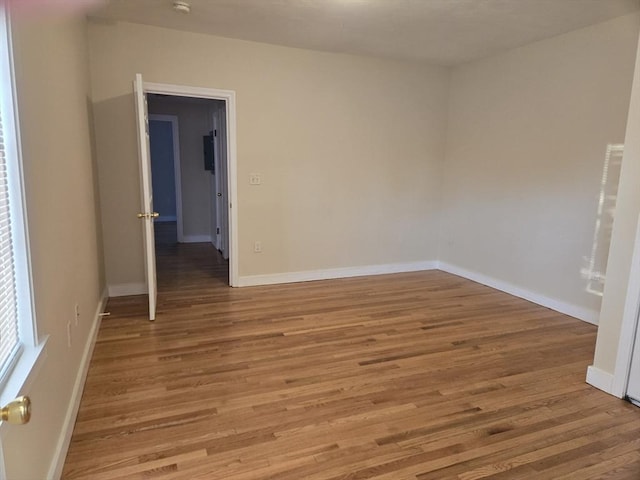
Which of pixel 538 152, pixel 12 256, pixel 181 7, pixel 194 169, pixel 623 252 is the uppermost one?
pixel 181 7

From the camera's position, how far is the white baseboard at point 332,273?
465 centimetres

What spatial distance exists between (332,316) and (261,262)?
4.13 feet

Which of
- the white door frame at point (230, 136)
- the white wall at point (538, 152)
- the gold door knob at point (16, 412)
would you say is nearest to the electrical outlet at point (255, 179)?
the white door frame at point (230, 136)

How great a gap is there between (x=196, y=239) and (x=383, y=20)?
4.93 metres

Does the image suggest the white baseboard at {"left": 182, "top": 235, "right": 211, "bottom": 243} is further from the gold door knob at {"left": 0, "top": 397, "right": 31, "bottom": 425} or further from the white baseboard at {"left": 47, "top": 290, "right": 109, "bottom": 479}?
the gold door knob at {"left": 0, "top": 397, "right": 31, "bottom": 425}

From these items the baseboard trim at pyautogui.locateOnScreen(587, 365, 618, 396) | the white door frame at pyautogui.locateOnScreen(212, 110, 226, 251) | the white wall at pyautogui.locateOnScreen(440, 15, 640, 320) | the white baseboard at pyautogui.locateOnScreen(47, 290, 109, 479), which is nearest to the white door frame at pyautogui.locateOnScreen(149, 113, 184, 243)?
the white door frame at pyautogui.locateOnScreen(212, 110, 226, 251)

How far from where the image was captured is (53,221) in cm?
195

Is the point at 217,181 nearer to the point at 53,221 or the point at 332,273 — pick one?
the point at 332,273

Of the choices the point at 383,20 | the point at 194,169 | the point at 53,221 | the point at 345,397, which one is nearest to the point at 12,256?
the point at 53,221

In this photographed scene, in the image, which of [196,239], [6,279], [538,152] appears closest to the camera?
[6,279]

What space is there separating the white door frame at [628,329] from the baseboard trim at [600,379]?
2 cm

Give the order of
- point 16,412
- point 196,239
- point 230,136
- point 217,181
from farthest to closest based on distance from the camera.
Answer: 1. point 196,239
2. point 217,181
3. point 230,136
4. point 16,412

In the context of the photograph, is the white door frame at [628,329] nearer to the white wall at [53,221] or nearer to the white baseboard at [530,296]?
the white baseboard at [530,296]

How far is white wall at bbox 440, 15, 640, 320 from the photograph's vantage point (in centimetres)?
357
